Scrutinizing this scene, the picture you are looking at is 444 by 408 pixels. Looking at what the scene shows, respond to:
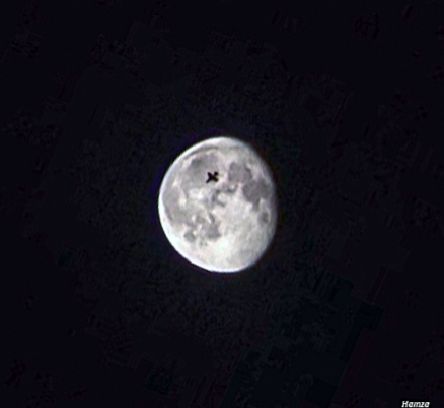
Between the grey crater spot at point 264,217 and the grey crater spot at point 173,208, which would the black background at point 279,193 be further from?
the grey crater spot at point 173,208

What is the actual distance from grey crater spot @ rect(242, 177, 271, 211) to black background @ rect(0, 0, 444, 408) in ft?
2.59

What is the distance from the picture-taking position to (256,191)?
11836mm

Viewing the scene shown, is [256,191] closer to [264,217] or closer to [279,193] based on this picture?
[264,217]

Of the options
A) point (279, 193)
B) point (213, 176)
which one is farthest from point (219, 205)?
point (279, 193)

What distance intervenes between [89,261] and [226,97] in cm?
494

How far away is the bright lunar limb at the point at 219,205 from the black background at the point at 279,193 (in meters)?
0.63

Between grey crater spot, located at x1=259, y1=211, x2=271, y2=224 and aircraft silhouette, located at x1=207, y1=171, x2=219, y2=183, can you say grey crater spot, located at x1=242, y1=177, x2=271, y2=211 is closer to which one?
grey crater spot, located at x1=259, y1=211, x2=271, y2=224

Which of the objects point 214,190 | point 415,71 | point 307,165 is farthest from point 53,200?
point 415,71

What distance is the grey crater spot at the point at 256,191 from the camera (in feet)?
38.0

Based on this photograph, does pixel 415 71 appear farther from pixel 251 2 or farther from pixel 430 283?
pixel 430 283

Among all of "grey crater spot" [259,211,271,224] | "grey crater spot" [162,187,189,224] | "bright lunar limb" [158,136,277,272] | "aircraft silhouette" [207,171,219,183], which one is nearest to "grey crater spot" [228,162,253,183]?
"bright lunar limb" [158,136,277,272]

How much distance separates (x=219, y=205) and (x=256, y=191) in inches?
41.6

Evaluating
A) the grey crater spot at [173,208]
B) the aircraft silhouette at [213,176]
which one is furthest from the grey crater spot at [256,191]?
the grey crater spot at [173,208]

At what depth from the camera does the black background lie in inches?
509
